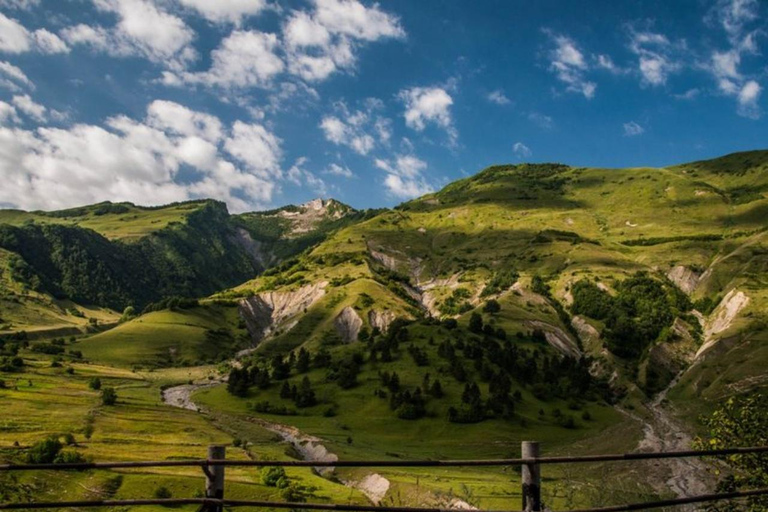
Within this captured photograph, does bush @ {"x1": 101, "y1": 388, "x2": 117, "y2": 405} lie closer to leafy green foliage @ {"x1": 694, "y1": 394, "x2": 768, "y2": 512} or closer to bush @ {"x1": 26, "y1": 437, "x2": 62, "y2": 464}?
bush @ {"x1": 26, "y1": 437, "x2": 62, "y2": 464}

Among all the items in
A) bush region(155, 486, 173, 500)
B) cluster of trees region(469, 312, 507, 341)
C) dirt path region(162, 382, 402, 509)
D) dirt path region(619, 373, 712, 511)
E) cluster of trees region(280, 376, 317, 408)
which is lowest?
dirt path region(619, 373, 712, 511)

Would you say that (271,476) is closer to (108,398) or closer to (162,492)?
(162,492)

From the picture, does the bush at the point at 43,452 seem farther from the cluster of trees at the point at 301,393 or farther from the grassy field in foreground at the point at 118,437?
the cluster of trees at the point at 301,393

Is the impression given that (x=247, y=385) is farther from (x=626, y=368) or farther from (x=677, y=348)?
(x=677, y=348)

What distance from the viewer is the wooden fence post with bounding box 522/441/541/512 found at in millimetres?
10422

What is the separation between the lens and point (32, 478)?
56469 mm

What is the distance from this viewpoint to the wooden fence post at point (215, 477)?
10367 mm

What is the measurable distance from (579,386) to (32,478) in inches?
4909

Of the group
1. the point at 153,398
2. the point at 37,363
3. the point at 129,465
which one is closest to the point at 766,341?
the point at 153,398

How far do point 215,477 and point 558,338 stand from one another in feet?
621

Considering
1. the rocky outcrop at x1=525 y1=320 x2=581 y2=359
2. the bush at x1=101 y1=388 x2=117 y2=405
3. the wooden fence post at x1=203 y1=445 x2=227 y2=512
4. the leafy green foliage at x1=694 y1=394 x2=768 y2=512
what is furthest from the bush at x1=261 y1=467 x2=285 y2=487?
the rocky outcrop at x1=525 y1=320 x2=581 y2=359

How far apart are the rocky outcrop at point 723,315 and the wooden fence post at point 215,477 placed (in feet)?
580

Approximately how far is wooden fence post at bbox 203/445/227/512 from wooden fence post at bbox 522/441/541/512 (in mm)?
5715

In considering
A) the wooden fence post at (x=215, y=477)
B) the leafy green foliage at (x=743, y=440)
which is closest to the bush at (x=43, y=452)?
the wooden fence post at (x=215, y=477)
